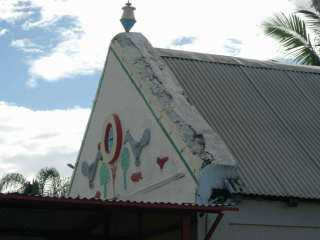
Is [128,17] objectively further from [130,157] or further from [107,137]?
[130,157]

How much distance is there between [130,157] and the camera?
17.9 m

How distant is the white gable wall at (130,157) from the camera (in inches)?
618

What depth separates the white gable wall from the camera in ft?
51.5

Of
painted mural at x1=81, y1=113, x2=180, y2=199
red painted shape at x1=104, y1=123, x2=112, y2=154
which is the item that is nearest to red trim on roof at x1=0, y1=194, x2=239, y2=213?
painted mural at x1=81, y1=113, x2=180, y2=199

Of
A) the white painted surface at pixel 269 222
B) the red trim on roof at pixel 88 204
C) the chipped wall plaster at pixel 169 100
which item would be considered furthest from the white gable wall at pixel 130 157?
the red trim on roof at pixel 88 204

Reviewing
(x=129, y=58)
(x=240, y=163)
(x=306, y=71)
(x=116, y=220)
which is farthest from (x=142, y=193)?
(x=306, y=71)

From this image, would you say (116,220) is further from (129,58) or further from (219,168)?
(129,58)

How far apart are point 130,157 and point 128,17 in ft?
15.5

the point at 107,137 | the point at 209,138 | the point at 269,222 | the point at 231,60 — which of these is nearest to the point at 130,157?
the point at 107,137

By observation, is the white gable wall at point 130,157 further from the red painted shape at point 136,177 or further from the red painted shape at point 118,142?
the red painted shape at point 118,142

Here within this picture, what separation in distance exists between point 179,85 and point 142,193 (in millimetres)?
2768

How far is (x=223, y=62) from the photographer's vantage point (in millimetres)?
20406

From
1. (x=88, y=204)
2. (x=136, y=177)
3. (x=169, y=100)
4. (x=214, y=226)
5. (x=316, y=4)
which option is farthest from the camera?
(x=316, y=4)

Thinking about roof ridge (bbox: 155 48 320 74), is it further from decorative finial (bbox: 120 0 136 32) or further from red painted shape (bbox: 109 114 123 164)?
red painted shape (bbox: 109 114 123 164)
